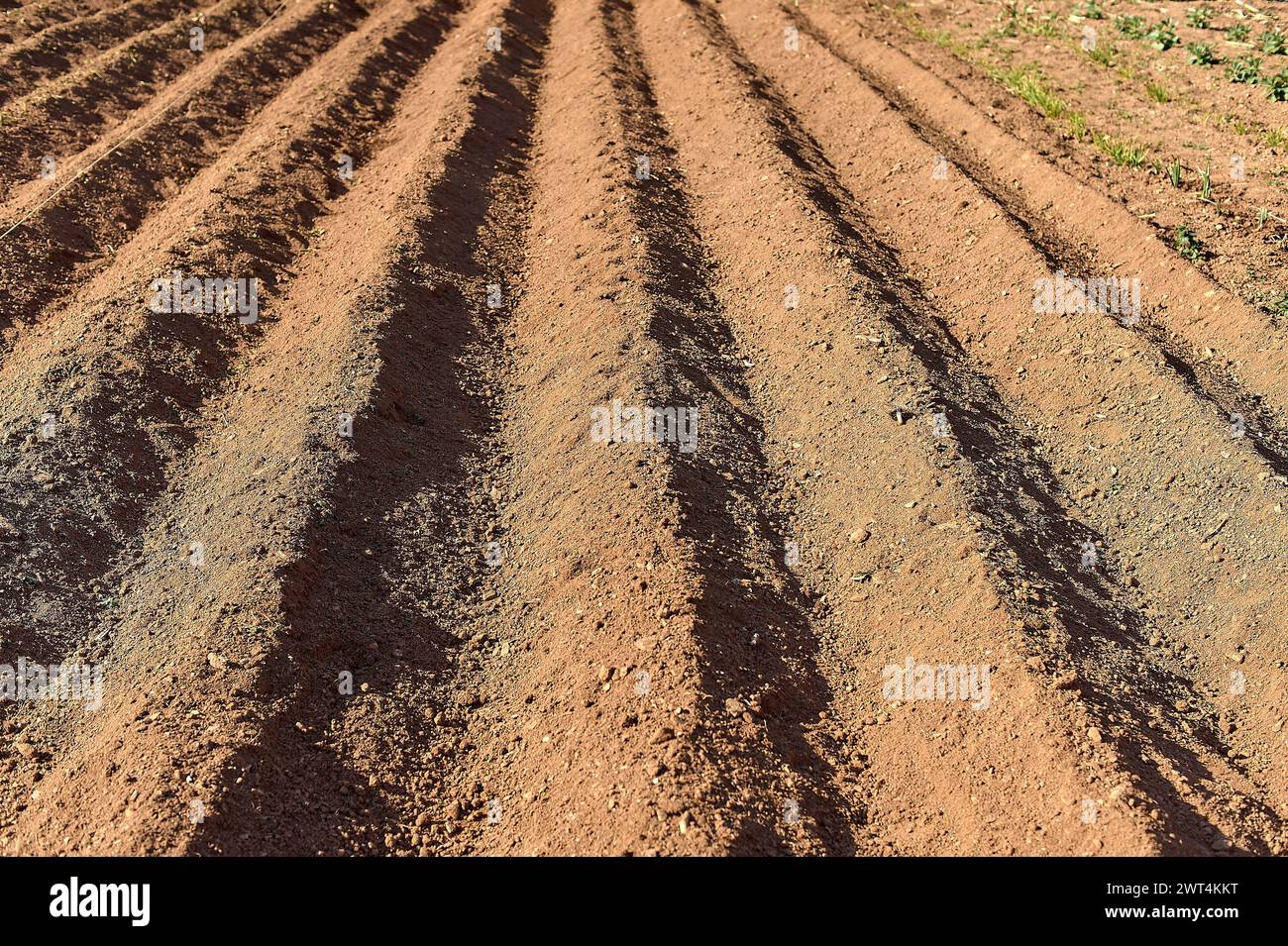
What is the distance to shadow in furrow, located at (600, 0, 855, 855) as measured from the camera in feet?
13.3

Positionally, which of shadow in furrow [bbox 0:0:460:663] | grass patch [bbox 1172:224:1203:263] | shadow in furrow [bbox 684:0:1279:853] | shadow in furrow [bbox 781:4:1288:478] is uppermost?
grass patch [bbox 1172:224:1203:263]

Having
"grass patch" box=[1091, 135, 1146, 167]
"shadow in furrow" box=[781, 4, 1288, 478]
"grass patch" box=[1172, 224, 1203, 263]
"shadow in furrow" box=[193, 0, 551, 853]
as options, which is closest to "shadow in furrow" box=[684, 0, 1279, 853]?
"shadow in furrow" box=[781, 4, 1288, 478]

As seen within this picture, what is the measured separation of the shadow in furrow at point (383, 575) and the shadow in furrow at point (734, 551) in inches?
43.3

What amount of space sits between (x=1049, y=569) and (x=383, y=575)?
3084 millimetres

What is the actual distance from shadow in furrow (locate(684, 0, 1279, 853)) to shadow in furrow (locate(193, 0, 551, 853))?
249cm

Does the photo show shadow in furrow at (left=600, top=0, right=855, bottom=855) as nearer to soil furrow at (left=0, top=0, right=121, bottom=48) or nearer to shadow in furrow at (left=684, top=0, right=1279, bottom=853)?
shadow in furrow at (left=684, top=0, right=1279, bottom=853)

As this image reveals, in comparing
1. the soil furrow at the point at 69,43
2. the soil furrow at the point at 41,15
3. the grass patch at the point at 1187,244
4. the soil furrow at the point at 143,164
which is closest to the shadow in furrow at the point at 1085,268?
the grass patch at the point at 1187,244

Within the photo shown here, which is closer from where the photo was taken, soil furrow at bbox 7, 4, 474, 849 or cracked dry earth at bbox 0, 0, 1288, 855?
cracked dry earth at bbox 0, 0, 1288, 855

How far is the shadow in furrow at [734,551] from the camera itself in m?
4.07

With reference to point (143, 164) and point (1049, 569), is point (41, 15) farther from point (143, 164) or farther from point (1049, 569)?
point (1049, 569)

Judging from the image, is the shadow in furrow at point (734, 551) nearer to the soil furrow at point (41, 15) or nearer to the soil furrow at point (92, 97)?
the soil furrow at point (92, 97)

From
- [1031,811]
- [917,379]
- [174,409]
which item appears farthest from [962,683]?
[174,409]

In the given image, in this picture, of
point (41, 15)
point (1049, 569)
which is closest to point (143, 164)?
point (41, 15)

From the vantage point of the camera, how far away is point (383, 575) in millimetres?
4961
